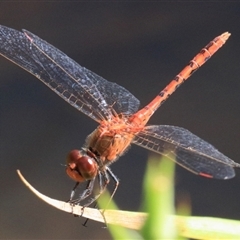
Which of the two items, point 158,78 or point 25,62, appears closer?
point 25,62

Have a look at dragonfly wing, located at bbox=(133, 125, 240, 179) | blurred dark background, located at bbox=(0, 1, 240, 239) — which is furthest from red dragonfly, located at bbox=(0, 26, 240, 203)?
blurred dark background, located at bbox=(0, 1, 240, 239)

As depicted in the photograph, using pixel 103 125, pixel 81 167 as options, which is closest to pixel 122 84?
pixel 103 125

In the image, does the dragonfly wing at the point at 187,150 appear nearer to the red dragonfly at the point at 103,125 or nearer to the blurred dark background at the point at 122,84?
the red dragonfly at the point at 103,125

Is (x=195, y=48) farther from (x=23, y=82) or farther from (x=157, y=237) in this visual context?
(x=157, y=237)

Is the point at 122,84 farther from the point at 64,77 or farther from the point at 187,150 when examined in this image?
the point at 187,150

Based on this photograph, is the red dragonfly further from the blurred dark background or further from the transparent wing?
the blurred dark background

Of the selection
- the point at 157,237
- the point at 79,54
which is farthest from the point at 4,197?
the point at 157,237
